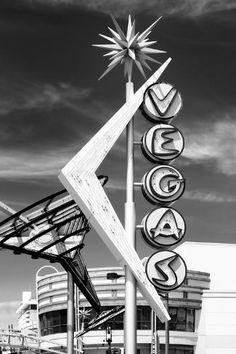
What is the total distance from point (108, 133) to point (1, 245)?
48.6ft

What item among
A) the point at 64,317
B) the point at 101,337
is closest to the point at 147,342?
the point at 101,337

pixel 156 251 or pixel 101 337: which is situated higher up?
pixel 156 251

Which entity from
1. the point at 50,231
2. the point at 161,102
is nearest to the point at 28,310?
the point at 50,231

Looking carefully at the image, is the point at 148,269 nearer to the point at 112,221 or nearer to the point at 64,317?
the point at 112,221

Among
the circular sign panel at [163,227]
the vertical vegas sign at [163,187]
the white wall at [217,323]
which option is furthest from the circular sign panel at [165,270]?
the white wall at [217,323]

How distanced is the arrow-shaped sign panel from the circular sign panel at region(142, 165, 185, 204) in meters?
2.41

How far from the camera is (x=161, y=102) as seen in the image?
35719 mm

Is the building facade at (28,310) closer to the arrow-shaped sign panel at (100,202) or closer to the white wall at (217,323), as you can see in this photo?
the white wall at (217,323)

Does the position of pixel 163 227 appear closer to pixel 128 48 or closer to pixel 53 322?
pixel 128 48

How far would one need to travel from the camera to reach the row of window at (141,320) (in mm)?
81125

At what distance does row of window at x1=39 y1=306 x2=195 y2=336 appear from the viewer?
81.1 meters

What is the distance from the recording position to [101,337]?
8150 cm

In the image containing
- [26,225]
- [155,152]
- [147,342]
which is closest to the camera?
[155,152]

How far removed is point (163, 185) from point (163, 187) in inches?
4.8
